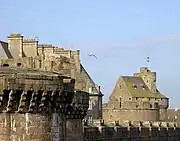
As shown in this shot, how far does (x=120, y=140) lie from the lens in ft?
146

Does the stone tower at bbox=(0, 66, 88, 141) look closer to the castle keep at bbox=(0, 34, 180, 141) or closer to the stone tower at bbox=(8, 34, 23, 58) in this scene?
the castle keep at bbox=(0, 34, 180, 141)

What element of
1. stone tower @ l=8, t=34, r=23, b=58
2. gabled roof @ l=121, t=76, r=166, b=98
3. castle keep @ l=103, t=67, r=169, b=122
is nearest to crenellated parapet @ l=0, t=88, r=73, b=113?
stone tower @ l=8, t=34, r=23, b=58

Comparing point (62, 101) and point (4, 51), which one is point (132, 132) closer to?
point (4, 51)

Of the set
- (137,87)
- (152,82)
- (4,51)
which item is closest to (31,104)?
(4,51)

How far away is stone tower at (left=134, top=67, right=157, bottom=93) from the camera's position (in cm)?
9638

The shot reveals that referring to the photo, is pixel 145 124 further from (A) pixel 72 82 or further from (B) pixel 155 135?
(A) pixel 72 82

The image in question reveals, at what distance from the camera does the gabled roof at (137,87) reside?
90.0 metres

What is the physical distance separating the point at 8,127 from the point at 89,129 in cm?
2346

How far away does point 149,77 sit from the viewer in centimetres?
9844

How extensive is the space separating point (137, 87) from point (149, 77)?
20.7 feet

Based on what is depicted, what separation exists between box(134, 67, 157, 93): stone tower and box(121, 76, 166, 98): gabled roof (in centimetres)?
175

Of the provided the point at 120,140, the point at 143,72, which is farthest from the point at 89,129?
the point at 143,72

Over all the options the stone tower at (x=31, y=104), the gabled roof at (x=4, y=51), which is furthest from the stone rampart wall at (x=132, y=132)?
the stone tower at (x=31, y=104)

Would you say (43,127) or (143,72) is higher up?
(143,72)
